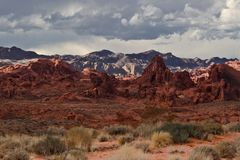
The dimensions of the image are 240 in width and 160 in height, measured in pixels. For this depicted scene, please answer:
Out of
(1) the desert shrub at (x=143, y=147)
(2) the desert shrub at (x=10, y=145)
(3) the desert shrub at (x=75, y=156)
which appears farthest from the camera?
(2) the desert shrub at (x=10, y=145)

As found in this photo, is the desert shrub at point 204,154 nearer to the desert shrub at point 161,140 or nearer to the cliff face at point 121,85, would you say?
A: the desert shrub at point 161,140

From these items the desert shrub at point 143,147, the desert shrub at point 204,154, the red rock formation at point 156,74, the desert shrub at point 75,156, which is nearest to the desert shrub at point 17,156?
the desert shrub at point 75,156

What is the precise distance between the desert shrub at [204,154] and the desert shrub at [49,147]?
6.31 m

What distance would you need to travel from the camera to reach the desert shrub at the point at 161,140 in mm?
22562

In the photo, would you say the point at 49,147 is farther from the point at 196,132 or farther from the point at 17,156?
the point at 196,132

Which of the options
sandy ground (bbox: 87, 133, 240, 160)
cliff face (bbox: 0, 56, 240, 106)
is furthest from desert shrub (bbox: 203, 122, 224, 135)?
cliff face (bbox: 0, 56, 240, 106)

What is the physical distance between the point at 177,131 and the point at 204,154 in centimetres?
935

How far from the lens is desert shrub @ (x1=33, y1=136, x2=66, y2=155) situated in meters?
20.6

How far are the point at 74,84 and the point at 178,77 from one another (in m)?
24.8

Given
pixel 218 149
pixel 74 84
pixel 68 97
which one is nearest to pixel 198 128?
pixel 218 149

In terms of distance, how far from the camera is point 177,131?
25.9 m

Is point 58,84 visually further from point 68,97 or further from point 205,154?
point 205,154

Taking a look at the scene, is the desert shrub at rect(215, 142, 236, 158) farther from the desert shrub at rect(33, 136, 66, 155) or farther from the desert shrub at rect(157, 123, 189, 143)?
the desert shrub at rect(33, 136, 66, 155)

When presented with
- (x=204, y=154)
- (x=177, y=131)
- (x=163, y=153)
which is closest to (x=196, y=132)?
(x=177, y=131)
